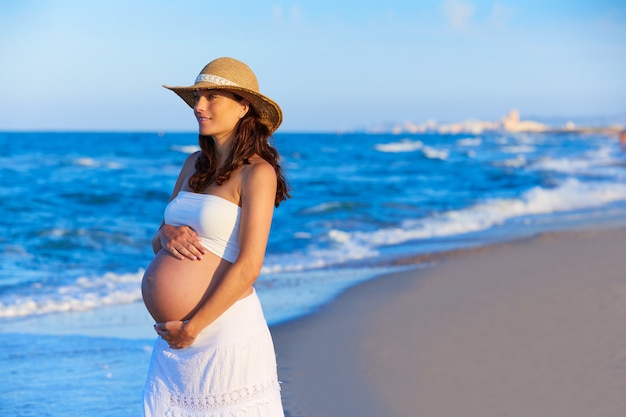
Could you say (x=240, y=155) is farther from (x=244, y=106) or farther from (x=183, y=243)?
(x=183, y=243)

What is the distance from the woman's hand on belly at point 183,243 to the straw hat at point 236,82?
527mm

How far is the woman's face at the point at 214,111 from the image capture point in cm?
295

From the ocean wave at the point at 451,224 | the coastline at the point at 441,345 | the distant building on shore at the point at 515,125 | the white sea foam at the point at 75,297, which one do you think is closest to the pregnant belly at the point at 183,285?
the coastline at the point at 441,345

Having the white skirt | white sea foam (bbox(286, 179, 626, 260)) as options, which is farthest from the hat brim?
white sea foam (bbox(286, 179, 626, 260))

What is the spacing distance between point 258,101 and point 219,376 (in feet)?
3.35

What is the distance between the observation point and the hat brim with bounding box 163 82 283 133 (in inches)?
114

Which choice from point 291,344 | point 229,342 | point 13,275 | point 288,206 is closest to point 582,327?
point 291,344

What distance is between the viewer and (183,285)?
9.53 feet

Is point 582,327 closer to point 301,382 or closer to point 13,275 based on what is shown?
point 301,382

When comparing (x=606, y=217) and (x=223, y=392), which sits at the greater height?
(x=606, y=217)

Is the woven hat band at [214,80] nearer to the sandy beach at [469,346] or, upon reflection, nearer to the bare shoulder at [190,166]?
the bare shoulder at [190,166]

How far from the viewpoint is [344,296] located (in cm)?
775

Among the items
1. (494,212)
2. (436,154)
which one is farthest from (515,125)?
(494,212)

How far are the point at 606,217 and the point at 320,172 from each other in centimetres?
2024
